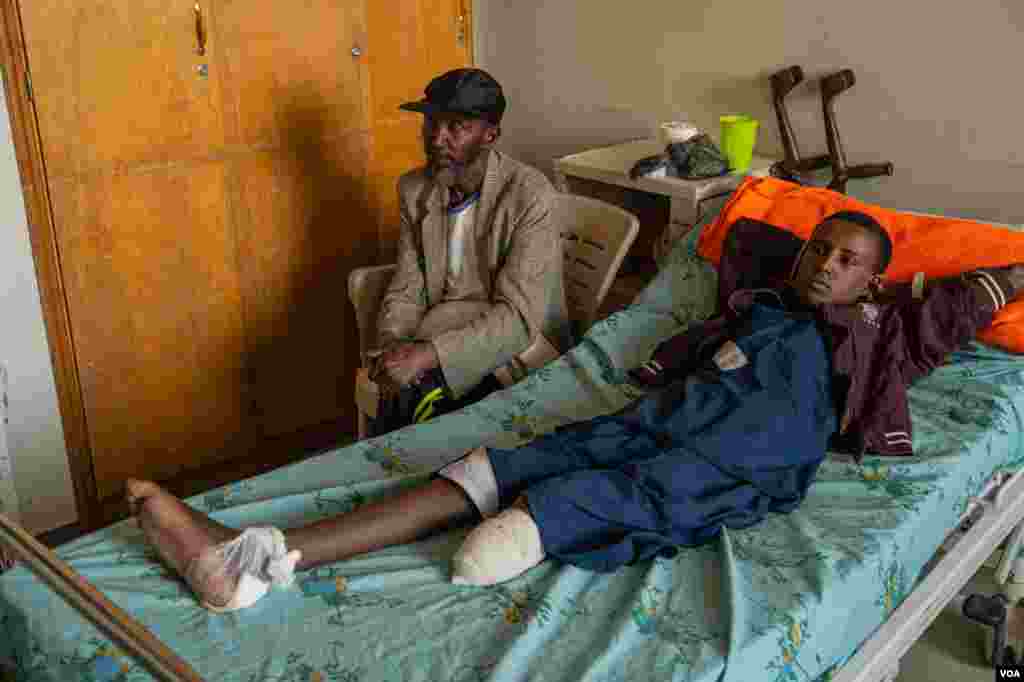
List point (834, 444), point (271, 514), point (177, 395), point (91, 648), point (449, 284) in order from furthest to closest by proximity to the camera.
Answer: point (177, 395) < point (449, 284) < point (834, 444) < point (271, 514) < point (91, 648)

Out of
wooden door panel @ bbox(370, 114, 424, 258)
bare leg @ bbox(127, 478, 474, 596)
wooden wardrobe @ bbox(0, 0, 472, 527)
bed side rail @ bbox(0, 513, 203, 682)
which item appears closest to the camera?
bed side rail @ bbox(0, 513, 203, 682)

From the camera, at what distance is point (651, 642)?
1546 mm

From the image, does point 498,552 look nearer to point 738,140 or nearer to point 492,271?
point 492,271

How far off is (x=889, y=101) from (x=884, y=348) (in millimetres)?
1000

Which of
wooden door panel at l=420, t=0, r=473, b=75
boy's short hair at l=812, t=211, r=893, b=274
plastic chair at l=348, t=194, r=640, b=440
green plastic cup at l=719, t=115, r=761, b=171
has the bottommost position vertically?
plastic chair at l=348, t=194, r=640, b=440

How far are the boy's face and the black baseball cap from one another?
95cm

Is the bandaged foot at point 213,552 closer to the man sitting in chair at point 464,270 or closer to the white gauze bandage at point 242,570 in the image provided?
the white gauze bandage at point 242,570

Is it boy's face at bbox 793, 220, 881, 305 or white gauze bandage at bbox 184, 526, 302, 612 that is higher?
boy's face at bbox 793, 220, 881, 305

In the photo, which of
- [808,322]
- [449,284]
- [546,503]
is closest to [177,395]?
[449,284]

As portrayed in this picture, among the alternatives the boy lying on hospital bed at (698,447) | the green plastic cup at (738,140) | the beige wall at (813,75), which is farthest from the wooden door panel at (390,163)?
the boy lying on hospital bed at (698,447)

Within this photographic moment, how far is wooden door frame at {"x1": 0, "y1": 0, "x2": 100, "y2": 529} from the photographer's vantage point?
261 centimetres

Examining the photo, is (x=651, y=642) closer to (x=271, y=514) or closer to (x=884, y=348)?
(x=271, y=514)

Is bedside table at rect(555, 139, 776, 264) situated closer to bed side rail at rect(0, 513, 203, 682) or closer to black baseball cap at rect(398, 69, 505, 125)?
black baseball cap at rect(398, 69, 505, 125)

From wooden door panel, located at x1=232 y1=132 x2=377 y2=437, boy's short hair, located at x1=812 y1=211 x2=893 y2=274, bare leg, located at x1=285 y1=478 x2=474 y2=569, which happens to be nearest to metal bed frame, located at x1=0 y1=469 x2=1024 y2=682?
bare leg, located at x1=285 y1=478 x2=474 y2=569
